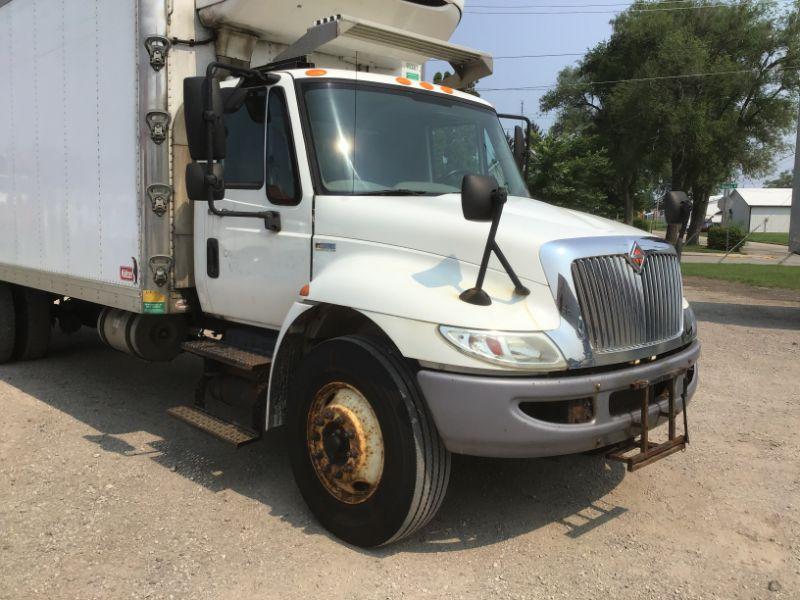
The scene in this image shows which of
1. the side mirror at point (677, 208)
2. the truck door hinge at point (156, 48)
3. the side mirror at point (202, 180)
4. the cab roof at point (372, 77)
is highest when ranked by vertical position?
the truck door hinge at point (156, 48)

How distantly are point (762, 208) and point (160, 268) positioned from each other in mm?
89380

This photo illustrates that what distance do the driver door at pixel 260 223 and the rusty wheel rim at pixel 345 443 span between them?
2.64 ft

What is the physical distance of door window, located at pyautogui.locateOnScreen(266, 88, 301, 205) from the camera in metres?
4.33

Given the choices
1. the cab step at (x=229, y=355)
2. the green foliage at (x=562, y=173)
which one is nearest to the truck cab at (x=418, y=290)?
the cab step at (x=229, y=355)

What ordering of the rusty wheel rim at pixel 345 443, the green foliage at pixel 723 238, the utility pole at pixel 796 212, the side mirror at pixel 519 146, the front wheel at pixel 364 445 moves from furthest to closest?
the green foliage at pixel 723 238 < the utility pole at pixel 796 212 < the side mirror at pixel 519 146 < the rusty wheel rim at pixel 345 443 < the front wheel at pixel 364 445

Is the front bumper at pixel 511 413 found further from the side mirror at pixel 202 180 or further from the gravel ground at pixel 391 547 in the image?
the side mirror at pixel 202 180

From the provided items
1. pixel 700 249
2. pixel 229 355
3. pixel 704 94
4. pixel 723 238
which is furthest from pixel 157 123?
pixel 723 238

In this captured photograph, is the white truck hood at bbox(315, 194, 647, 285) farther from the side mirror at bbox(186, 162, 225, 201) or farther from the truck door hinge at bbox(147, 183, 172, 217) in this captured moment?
the truck door hinge at bbox(147, 183, 172, 217)

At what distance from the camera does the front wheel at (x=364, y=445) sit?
3566 millimetres

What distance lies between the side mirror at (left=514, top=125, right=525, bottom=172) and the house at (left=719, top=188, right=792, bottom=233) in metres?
79.3

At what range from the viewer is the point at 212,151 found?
425 cm

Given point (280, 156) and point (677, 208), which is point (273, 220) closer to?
point (280, 156)

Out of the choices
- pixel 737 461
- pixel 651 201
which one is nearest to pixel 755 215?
pixel 651 201

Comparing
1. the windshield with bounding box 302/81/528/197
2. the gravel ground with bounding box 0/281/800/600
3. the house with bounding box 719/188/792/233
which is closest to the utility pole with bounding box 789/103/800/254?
the gravel ground with bounding box 0/281/800/600
